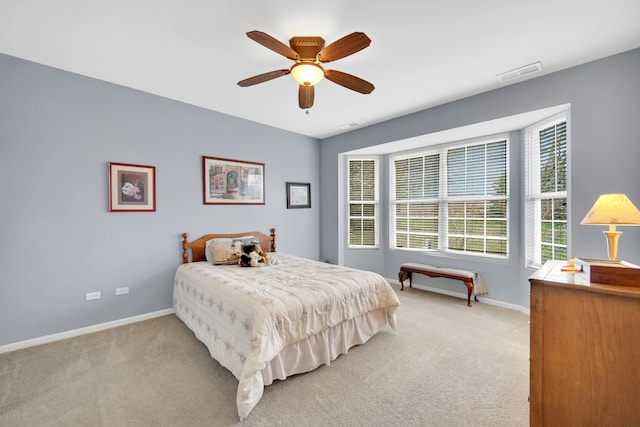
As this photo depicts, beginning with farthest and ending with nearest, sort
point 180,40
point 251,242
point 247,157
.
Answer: point 247,157 → point 251,242 → point 180,40

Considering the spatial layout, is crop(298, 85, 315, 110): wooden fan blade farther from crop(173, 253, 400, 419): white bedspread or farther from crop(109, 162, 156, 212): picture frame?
crop(109, 162, 156, 212): picture frame

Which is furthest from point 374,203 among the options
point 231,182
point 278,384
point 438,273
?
point 278,384

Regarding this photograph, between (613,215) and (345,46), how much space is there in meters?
2.10

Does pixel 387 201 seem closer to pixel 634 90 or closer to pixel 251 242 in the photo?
pixel 251 242

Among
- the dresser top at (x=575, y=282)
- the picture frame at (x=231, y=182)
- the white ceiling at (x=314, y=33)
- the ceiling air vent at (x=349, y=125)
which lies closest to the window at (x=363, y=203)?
the ceiling air vent at (x=349, y=125)

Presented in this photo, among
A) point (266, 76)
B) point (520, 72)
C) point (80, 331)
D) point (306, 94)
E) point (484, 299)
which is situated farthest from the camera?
point (484, 299)

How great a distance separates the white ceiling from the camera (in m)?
1.97

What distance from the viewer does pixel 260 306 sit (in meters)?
2.09

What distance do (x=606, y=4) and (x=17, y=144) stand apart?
17.1ft

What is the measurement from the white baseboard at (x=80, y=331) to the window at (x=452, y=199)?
4.04 meters

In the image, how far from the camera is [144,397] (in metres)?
1.97

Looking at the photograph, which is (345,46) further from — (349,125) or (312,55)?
(349,125)

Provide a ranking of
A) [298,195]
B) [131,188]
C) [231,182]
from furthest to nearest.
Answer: [298,195], [231,182], [131,188]

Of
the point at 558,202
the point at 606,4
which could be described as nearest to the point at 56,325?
the point at 606,4
